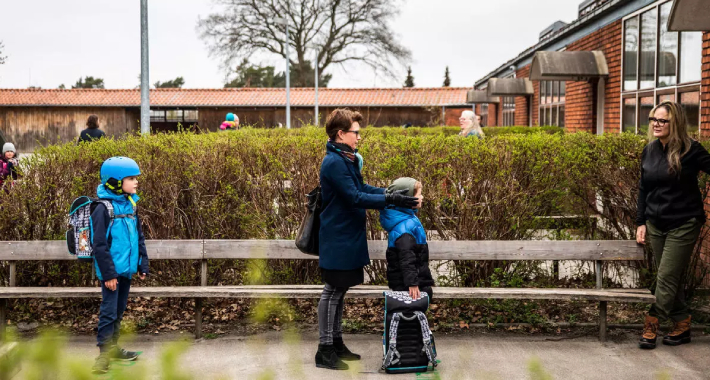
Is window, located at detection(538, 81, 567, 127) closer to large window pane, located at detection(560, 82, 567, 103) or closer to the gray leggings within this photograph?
large window pane, located at detection(560, 82, 567, 103)

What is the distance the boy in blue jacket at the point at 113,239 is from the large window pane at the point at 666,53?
313 inches

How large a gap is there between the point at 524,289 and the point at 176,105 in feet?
141

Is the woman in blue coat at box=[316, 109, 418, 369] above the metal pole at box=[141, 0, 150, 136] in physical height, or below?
below

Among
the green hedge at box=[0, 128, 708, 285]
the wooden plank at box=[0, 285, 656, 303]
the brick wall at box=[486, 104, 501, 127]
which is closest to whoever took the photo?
the wooden plank at box=[0, 285, 656, 303]

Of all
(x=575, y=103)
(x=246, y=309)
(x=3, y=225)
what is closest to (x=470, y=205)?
(x=246, y=309)

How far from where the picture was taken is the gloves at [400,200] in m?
4.71

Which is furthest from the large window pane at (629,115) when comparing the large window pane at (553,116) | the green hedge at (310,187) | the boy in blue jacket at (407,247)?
the boy in blue jacket at (407,247)

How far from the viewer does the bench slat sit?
6004mm

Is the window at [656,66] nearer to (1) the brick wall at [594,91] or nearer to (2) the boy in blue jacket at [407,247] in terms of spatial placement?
(1) the brick wall at [594,91]

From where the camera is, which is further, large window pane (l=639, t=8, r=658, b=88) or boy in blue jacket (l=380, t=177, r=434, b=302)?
large window pane (l=639, t=8, r=658, b=88)

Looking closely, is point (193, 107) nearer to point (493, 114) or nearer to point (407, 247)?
point (493, 114)

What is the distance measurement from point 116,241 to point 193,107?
43232 millimetres

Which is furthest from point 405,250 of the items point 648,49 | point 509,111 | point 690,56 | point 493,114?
point 493,114

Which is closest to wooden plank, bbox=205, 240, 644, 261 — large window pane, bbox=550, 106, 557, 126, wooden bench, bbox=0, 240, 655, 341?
wooden bench, bbox=0, 240, 655, 341
